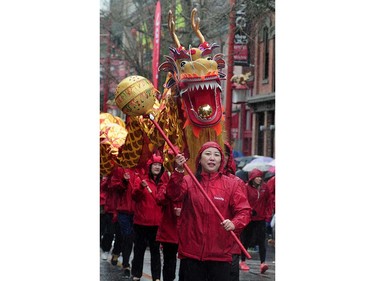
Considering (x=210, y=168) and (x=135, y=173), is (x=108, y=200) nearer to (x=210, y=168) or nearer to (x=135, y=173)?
(x=135, y=173)

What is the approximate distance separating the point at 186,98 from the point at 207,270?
1844 mm

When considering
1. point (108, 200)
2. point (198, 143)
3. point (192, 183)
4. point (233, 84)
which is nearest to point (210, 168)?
point (192, 183)

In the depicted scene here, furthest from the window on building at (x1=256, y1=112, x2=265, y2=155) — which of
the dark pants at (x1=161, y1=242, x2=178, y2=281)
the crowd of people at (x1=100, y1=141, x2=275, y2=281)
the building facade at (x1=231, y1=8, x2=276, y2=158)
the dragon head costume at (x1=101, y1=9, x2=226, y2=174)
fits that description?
the dark pants at (x1=161, y1=242, x2=178, y2=281)

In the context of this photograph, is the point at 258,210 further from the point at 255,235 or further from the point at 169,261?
the point at 169,261

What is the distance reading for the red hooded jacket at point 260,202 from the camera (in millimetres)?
9562

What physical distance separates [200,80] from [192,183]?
135 centimetres

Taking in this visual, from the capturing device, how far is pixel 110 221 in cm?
948

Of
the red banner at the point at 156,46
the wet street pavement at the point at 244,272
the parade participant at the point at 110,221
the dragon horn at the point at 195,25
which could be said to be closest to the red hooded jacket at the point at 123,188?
the parade participant at the point at 110,221

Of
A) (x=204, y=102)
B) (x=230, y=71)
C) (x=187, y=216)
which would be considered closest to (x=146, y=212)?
(x=204, y=102)

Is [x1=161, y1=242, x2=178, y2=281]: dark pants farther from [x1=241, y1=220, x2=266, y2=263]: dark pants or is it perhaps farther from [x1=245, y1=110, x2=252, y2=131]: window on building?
[x1=245, y1=110, x2=252, y2=131]: window on building

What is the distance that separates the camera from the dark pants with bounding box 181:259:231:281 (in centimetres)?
675

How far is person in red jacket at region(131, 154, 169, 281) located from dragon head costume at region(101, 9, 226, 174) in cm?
19

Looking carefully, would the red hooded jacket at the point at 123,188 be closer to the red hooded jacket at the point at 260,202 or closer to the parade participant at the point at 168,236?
the parade participant at the point at 168,236
